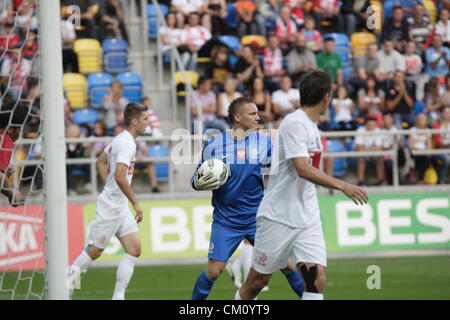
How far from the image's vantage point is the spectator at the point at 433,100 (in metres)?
16.6

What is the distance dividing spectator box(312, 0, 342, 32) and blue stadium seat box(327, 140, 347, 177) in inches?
140

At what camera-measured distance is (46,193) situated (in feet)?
21.6

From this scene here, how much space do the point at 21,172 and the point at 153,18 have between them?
8525 millimetres

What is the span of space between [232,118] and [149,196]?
19.3ft

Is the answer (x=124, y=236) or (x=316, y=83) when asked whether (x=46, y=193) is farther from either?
(x=124, y=236)

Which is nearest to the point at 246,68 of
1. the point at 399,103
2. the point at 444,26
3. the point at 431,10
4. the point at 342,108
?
the point at 342,108

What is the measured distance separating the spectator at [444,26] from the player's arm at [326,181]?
12.5 metres

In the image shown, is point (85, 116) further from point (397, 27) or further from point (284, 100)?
point (397, 27)

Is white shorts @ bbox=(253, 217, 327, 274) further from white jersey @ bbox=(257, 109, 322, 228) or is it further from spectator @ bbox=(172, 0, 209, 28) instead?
spectator @ bbox=(172, 0, 209, 28)

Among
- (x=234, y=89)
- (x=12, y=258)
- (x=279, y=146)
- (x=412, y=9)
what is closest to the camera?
(x=279, y=146)

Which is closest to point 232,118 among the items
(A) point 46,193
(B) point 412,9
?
(A) point 46,193

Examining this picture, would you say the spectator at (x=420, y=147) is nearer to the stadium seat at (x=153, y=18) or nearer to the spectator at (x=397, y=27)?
the spectator at (x=397, y=27)

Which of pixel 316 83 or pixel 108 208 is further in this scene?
pixel 108 208

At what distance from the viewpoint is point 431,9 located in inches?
742
